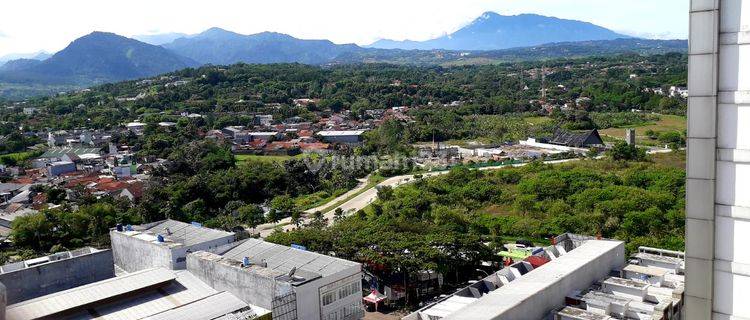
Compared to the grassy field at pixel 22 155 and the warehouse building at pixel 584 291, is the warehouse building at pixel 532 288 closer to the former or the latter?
the warehouse building at pixel 584 291

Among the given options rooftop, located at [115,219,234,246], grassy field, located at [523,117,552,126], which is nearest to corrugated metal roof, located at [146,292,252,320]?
rooftop, located at [115,219,234,246]

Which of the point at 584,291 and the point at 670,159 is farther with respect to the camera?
the point at 670,159

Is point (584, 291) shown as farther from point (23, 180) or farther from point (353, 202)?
point (23, 180)

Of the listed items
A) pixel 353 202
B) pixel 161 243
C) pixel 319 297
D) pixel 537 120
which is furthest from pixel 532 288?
pixel 537 120

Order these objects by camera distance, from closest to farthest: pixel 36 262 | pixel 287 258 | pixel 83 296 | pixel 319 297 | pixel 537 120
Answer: pixel 83 296 < pixel 319 297 < pixel 287 258 < pixel 36 262 < pixel 537 120

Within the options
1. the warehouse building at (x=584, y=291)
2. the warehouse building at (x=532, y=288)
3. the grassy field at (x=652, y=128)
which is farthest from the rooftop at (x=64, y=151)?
the grassy field at (x=652, y=128)

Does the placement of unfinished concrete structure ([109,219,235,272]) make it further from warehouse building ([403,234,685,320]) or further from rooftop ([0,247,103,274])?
warehouse building ([403,234,685,320])

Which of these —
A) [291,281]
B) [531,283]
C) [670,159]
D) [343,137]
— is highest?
[531,283]
